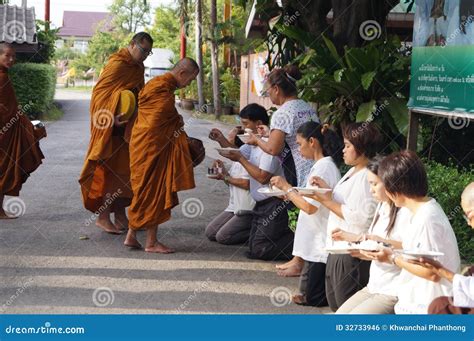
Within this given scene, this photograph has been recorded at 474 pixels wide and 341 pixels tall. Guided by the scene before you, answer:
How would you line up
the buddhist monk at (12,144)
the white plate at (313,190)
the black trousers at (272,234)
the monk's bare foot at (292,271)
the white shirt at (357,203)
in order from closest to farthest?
1. the white shirt at (357,203)
2. the white plate at (313,190)
3. the monk's bare foot at (292,271)
4. the black trousers at (272,234)
5. the buddhist monk at (12,144)

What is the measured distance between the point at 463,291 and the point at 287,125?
3792 millimetres

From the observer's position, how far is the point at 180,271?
7652 millimetres

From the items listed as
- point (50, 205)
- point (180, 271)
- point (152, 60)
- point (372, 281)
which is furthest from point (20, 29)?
point (152, 60)

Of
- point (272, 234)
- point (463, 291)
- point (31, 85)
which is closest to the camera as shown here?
point (463, 291)

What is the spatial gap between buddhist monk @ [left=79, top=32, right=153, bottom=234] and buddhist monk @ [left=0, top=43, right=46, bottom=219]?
3.93ft

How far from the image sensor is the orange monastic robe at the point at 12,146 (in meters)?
10.1

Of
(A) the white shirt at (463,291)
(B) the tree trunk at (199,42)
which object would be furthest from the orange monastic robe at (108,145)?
(B) the tree trunk at (199,42)

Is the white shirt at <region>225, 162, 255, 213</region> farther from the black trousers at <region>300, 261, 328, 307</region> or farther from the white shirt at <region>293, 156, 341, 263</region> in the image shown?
the black trousers at <region>300, 261, 328, 307</region>

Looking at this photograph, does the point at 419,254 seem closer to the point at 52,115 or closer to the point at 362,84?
the point at 362,84

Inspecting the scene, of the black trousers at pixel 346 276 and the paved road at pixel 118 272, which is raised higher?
the black trousers at pixel 346 276

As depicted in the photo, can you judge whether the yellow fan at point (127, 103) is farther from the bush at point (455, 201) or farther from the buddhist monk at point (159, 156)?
the bush at point (455, 201)

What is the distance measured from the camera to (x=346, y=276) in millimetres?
5797

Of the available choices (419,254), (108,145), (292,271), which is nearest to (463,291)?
(419,254)

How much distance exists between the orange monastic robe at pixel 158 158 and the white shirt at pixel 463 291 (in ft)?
14.5
